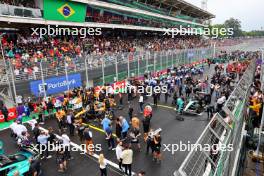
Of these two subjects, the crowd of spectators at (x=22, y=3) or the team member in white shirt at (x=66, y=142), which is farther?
the crowd of spectators at (x=22, y=3)

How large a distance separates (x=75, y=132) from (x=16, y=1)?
14.9 metres

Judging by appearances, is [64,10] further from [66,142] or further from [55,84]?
[66,142]

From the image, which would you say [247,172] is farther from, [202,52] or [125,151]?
[202,52]

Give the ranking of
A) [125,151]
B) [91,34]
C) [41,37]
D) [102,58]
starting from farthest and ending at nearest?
[91,34] → [41,37] → [102,58] → [125,151]

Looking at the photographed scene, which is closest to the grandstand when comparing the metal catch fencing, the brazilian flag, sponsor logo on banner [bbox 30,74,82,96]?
the brazilian flag

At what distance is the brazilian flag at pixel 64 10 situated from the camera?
68.4 ft

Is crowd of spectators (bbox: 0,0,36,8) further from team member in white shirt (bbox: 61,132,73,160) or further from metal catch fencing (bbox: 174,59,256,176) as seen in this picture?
metal catch fencing (bbox: 174,59,256,176)

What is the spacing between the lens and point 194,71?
25781mm

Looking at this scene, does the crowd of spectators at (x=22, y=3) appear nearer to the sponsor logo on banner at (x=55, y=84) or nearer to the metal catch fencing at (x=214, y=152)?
the sponsor logo on banner at (x=55, y=84)

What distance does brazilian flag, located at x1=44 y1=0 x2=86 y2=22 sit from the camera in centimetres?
2086

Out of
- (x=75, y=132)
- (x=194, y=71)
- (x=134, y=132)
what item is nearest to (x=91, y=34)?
(x=194, y=71)

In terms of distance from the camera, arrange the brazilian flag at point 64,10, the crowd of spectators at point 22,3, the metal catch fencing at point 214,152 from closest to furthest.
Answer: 1. the metal catch fencing at point 214,152
2. the crowd of spectators at point 22,3
3. the brazilian flag at point 64,10

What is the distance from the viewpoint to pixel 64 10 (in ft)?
74.7

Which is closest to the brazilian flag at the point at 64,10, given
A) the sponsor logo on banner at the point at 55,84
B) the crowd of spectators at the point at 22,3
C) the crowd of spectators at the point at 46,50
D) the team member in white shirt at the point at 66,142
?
the crowd of spectators at the point at 22,3
